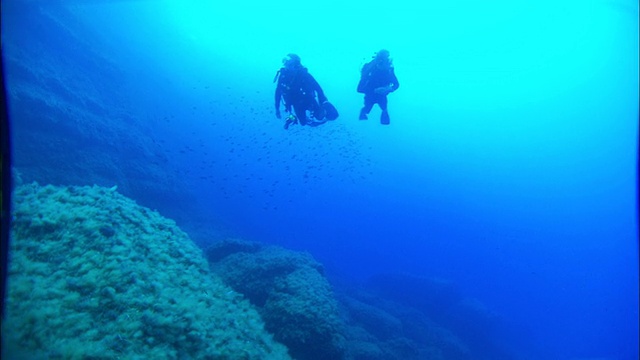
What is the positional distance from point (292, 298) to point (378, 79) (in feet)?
23.2

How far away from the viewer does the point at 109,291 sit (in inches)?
184

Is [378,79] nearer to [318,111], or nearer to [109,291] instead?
[318,111]

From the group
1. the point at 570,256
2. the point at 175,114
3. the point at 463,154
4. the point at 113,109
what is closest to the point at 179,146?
the point at 175,114

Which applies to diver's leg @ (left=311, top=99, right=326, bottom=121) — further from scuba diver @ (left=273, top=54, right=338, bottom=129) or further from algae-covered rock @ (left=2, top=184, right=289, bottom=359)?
algae-covered rock @ (left=2, top=184, right=289, bottom=359)

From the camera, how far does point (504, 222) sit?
70625mm

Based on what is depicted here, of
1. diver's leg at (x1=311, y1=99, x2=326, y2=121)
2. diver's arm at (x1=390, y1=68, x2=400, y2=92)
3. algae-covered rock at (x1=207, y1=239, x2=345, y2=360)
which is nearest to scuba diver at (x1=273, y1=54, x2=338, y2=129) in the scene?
diver's leg at (x1=311, y1=99, x2=326, y2=121)

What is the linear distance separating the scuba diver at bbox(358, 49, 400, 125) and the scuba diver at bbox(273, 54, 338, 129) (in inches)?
55.5

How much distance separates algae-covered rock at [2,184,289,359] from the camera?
159 inches

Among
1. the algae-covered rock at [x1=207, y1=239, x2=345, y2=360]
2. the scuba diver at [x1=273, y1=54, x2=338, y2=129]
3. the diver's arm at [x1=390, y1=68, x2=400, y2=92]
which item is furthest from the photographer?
the diver's arm at [x1=390, y1=68, x2=400, y2=92]

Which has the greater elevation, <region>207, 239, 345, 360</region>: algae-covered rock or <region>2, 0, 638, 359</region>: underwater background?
<region>2, 0, 638, 359</region>: underwater background

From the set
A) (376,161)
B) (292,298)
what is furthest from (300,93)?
(376,161)

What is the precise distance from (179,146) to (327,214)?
2660 centimetres

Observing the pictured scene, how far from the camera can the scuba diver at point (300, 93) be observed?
34.7 ft

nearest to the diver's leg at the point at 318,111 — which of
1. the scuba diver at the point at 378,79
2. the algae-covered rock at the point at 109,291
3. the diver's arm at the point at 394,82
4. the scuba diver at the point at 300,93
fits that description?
the scuba diver at the point at 300,93
